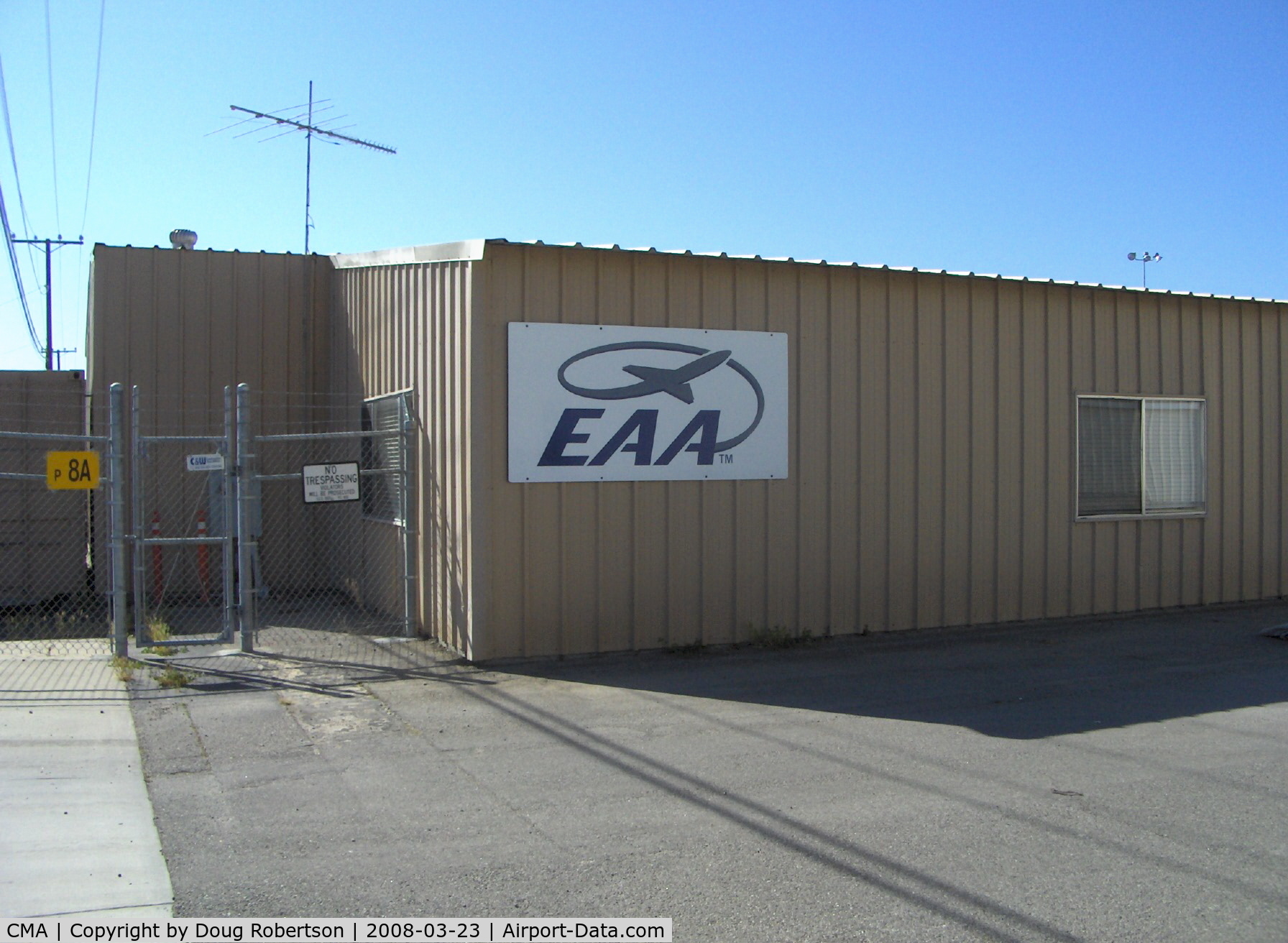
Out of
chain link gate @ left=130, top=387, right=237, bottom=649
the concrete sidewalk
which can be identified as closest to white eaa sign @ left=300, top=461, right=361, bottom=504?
the concrete sidewalk

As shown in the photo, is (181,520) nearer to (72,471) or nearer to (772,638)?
(72,471)

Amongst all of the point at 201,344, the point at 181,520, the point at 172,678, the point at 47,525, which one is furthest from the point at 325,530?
the point at 172,678

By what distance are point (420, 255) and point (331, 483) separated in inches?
88.9

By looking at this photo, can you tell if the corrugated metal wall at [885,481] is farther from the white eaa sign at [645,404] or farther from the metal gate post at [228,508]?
the metal gate post at [228,508]

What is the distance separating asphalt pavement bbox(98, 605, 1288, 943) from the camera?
4.60m

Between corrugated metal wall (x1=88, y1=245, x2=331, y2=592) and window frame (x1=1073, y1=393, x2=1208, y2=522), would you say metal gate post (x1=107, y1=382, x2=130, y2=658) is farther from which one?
window frame (x1=1073, y1=393, x2=1208, y2=522)

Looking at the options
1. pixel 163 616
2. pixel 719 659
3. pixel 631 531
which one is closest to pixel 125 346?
pixel 163 616

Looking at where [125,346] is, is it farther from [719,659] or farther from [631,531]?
[719,659]

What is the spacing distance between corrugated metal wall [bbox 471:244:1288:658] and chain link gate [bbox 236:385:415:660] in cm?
136

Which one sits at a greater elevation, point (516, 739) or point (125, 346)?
point (125, 346)

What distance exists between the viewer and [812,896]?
465 cm

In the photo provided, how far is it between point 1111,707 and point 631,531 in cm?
411

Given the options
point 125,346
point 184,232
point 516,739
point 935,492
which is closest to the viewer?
point 516,739

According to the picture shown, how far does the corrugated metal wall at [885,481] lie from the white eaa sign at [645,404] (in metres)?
0.14
